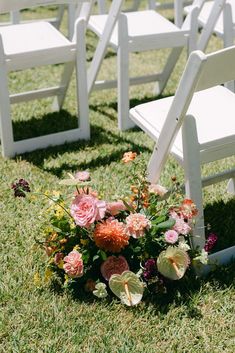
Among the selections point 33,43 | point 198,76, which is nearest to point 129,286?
point 198,76

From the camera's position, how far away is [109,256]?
2762 mm

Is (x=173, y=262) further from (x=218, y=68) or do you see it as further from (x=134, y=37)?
(x=134, y=37)

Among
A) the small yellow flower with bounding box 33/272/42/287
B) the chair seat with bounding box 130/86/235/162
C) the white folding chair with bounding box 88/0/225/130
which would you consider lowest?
the small yellow flower with bounding box 33/272/42/287

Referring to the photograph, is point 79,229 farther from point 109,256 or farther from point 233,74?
point 233,74

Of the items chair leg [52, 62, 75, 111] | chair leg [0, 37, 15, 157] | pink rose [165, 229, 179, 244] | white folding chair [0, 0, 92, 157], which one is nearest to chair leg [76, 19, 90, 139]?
white folding chair [0, 0, 92, 157]

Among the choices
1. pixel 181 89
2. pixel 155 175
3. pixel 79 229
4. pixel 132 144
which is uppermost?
pixel 181 89

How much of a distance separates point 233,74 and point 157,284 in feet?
3.13

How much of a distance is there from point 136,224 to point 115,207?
0.59ft

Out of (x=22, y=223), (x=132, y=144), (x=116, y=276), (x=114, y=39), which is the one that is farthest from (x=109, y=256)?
(x=114, y=39)

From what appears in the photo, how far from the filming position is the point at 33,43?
3.89 meters

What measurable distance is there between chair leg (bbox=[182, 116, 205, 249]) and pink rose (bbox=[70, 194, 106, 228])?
0.39 meters

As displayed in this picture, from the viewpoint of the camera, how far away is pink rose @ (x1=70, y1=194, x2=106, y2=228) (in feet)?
8.73

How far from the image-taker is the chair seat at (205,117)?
2708 mm

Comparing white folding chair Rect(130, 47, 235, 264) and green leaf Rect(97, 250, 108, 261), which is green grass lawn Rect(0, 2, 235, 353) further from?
white folding chair Rect(130, 47, 235, 264)
